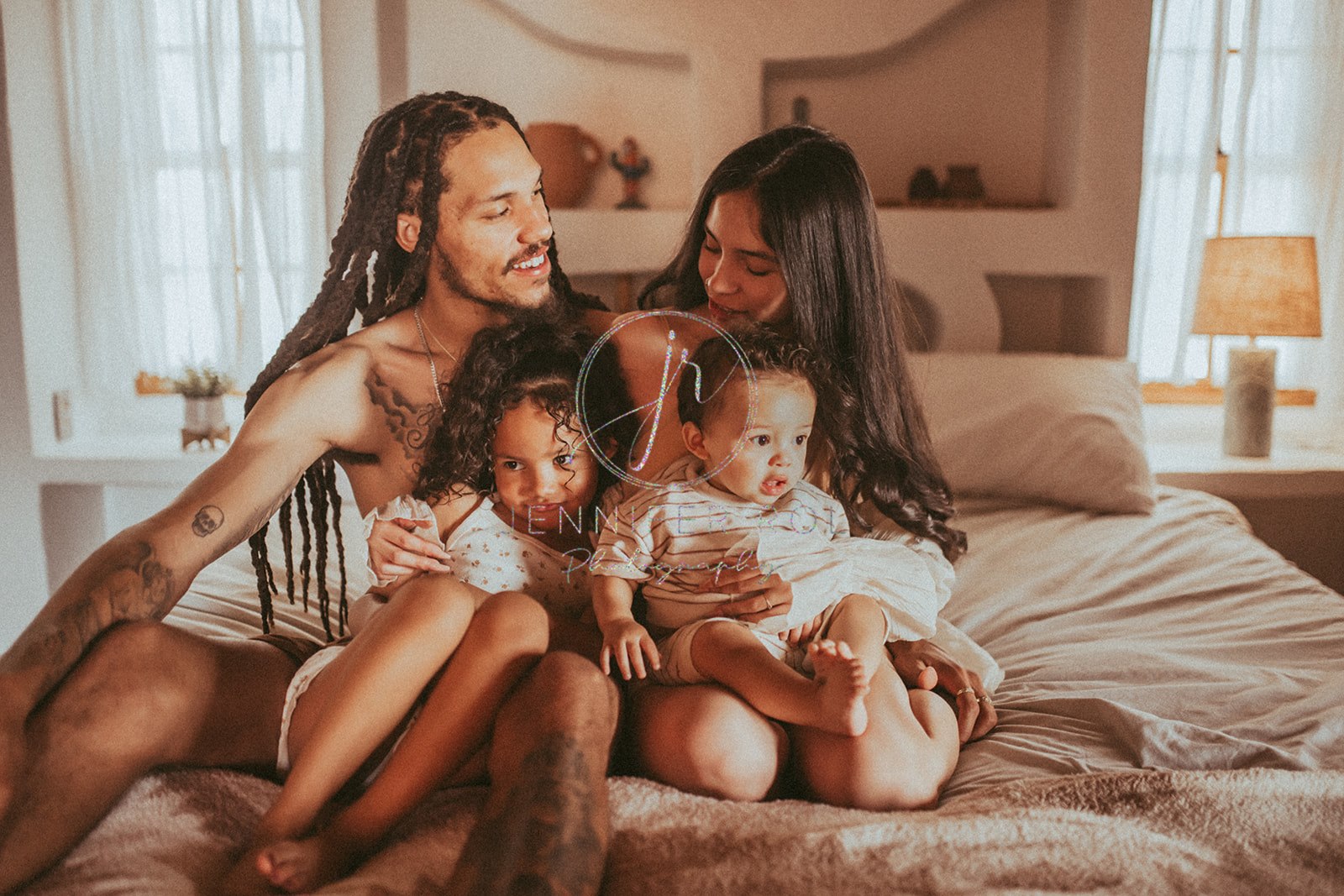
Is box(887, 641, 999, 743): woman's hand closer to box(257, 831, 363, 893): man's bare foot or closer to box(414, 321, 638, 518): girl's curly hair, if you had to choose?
box(414, 321, 638, 518): girl's curly hair

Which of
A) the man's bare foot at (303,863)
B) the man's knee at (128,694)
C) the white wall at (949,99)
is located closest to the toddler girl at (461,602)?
the man's bare foot at (303,863)

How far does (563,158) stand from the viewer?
2.34 meters

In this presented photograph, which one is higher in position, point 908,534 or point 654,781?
point 908,534

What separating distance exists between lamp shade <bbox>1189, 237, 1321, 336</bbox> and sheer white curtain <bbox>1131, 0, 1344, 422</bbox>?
0.29 meters

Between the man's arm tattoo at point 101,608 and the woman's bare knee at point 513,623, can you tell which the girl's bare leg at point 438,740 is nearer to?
the woman's bare knee at point 513,623

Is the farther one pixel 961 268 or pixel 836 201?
pixel 961 268

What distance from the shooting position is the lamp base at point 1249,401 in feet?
8.00

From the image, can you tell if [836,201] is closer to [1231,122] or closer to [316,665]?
[316,665]

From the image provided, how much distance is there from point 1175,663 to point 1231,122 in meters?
1.89

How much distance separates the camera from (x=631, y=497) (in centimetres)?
113

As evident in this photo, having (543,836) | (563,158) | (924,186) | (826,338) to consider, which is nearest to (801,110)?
(924,186)

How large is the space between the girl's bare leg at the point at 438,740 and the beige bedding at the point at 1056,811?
3 cm

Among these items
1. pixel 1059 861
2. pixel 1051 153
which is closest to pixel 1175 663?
pixel 1059 861

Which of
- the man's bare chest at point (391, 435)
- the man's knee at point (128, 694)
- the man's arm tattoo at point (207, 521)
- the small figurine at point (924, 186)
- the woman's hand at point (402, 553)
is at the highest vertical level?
the small figurine at point (924, 186)
